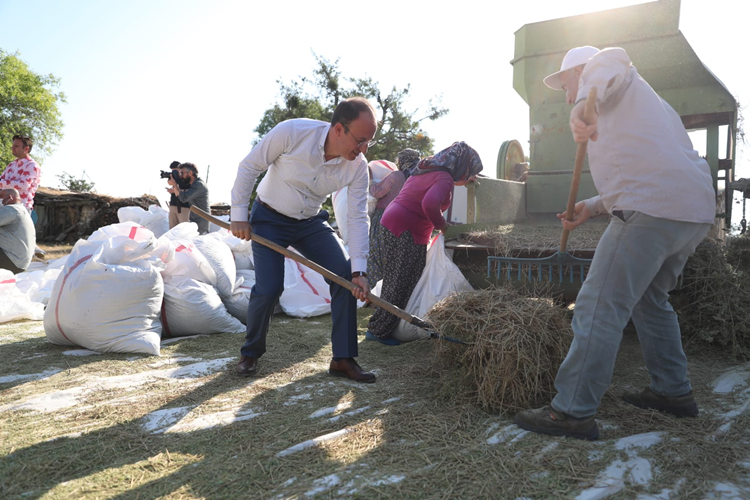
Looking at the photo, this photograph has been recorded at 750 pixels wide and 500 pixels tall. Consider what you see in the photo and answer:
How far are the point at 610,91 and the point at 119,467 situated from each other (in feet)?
6.52

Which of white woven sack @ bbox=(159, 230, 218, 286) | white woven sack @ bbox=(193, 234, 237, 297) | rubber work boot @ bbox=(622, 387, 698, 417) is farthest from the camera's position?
white woven sack @ bbox=(193, 234, 237, 297)

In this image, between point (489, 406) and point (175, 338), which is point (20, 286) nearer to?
point (175, 338)

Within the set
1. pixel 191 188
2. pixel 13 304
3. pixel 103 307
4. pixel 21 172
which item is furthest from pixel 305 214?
pixel 21 172

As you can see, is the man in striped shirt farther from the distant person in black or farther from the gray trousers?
the gray trousers

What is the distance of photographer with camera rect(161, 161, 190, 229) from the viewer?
17.7 ft

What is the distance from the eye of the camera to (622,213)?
1771mm

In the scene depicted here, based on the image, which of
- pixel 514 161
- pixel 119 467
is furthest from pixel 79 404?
pixel 514 161

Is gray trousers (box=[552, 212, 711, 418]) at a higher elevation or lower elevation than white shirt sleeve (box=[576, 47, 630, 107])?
lower

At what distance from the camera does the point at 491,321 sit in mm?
2152


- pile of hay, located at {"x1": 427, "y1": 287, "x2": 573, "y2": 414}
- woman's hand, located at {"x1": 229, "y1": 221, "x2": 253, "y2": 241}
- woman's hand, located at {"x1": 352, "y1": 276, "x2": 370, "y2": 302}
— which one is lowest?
pile of hay, located at {"x1": 427, "y1": 287, "x2": 573, "y2": 414}

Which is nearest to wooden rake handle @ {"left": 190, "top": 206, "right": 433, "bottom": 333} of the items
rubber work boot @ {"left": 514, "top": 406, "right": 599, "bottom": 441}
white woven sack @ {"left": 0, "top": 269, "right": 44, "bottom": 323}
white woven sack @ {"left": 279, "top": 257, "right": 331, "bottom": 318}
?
rubber work boot @ {"left": 514, "top": 406, "right": 599, "bottom": 441}

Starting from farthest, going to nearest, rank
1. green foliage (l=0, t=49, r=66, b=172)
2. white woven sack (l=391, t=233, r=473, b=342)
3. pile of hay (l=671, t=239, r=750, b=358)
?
green foliage (l=0, t=49, r=66, b=172) < white woven sack (l=391, t=233, r=473, b=342) < pile of hay (l=671, t=239, r=750, b=358)

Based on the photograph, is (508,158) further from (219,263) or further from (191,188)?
(219,263)

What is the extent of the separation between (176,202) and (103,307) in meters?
2.88
